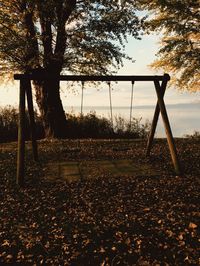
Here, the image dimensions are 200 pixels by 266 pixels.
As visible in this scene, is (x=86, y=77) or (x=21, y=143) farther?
(x=86, y=77)

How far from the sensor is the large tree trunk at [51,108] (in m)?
13.2

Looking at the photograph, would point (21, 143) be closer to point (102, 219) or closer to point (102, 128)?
point (102, 219)

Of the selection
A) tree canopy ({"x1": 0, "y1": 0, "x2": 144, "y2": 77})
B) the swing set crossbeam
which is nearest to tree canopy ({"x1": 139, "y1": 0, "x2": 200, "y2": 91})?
tree canopy ({"x1": 0, "y1": 0, "x2": 144, "y2": 77})

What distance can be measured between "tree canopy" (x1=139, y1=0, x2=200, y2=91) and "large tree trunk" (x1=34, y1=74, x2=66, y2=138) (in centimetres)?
506

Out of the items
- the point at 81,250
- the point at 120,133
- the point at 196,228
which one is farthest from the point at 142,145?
the point at 81,250

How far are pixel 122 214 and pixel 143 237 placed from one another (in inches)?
31.9

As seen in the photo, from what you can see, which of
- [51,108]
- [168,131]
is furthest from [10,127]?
[168,131]

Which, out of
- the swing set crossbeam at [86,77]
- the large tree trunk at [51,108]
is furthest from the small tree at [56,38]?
the swing set crossbeam at [86,77]

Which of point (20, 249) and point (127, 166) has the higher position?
point (127, 166)

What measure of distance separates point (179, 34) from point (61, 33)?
598 centimetres

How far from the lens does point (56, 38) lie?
13023 mm

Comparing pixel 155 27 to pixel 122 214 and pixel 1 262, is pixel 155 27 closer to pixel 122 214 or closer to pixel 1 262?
pixel 122 214

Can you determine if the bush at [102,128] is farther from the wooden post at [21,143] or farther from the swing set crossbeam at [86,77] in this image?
the wooden post at [21,143]

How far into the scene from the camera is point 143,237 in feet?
15.6
